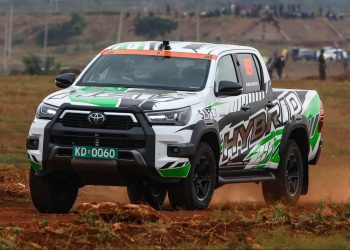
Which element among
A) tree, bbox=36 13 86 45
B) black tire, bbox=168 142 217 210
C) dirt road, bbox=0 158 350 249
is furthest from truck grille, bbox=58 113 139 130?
tree, bbox=36 13 86 45

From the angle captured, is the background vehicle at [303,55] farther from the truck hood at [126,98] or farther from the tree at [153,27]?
the truck hood at [126,98]

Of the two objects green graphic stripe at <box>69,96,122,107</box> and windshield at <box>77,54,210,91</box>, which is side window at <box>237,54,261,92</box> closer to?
windshield at <box>77,54,210,91</box>

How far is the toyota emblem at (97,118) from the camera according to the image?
38.4ft

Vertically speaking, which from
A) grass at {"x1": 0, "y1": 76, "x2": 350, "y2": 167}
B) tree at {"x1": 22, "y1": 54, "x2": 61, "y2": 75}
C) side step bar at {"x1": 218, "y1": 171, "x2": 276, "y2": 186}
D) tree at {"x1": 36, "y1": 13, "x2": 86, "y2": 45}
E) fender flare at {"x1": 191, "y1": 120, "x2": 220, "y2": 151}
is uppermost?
fender flare at {"x1": 191, "y1": 120, "x2": 220, "y2": 151}

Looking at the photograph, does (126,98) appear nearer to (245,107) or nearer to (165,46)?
(165,46)

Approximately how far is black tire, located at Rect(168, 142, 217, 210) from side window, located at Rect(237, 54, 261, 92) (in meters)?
1.52

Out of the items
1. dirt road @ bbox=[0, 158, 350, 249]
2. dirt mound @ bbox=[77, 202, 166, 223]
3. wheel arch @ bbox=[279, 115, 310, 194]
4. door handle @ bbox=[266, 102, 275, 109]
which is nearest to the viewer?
dirt road @ bbox=[0, 158, 350, 249]

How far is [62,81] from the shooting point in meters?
13.1

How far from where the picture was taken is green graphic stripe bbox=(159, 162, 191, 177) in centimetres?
1184

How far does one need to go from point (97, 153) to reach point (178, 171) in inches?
32.0

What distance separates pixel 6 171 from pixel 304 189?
4.69 m

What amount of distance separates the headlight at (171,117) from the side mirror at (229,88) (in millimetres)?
888

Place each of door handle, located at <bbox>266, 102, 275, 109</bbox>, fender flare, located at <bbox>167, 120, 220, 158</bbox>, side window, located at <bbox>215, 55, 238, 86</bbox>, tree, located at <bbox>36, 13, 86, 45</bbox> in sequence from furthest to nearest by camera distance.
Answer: tree, located at <bbox>36, 13, 86, 45</bbox> < door handle, located at <bbox>266, 102, 275, 109</bbox> < side window, located at <bbox>215, 55, 238, 86</bbox> < fender flare, located at <bbox>167, 120, 220, 158</bbox>

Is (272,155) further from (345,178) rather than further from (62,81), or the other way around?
(345,178)
